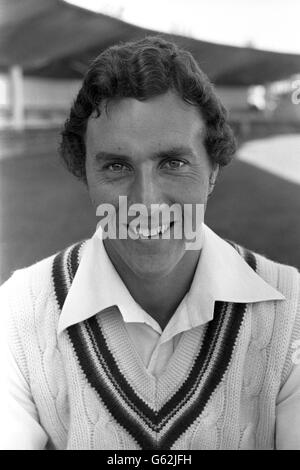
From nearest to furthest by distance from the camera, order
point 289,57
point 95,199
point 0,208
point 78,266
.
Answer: point 95,199 → point 78,266 → point 289,57 → point 0,208

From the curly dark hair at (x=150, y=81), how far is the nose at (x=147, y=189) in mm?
96

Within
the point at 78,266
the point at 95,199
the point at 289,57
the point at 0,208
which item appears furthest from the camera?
the point at 0,208

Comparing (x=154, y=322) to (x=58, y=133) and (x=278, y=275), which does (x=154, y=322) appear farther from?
(x=58, y=133)

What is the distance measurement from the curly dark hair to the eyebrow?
47mm

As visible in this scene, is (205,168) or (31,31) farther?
(31,31)

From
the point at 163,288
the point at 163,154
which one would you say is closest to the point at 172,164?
the point at 163,154

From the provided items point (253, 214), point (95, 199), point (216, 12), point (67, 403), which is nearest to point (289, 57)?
point (216, 12)

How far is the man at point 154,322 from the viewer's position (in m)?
0.64

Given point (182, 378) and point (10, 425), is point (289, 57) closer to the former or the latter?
point (182, 378)

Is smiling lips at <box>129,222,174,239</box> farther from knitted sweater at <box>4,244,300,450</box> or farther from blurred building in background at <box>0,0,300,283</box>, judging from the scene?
blurred building in background at <box>0,0,300,283</box>

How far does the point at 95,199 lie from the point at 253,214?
0.46m

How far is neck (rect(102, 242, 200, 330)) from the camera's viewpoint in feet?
2.41

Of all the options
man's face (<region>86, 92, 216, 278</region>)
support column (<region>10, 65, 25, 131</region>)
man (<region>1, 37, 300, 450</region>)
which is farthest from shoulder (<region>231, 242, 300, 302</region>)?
support column (<region>10, 65, 25, 131</region>)

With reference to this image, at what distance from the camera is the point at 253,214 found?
1.02 metres
